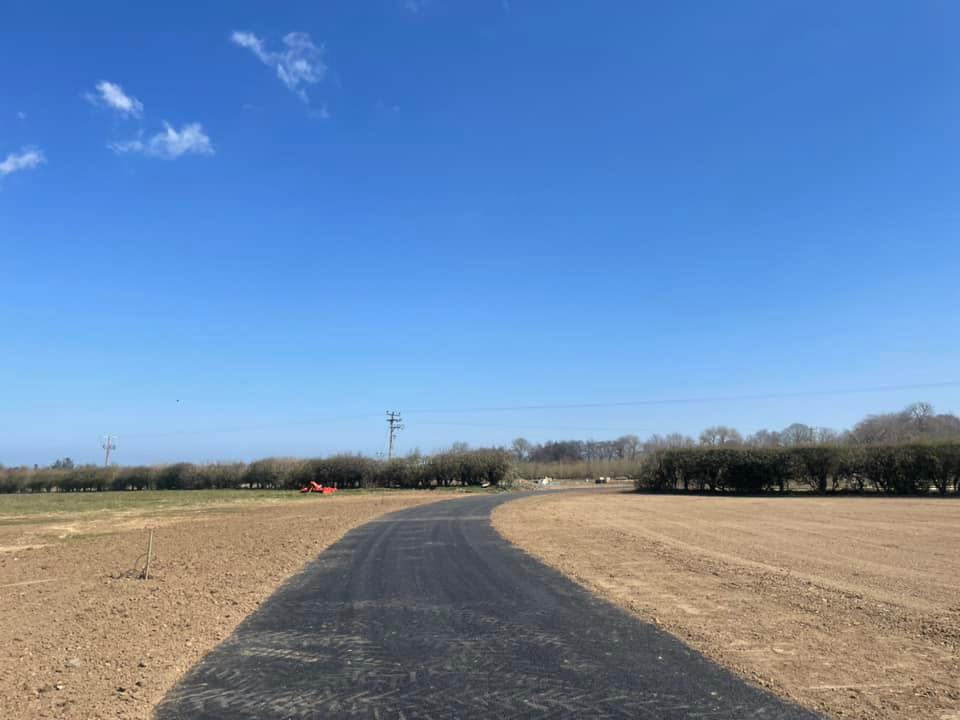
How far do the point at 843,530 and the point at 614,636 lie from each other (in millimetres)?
16535

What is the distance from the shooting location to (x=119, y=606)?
31.2 ft

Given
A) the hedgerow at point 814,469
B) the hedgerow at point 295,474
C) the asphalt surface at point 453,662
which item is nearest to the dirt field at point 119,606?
the asphalt surface at point 453,662

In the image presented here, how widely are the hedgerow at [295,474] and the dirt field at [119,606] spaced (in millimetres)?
42864

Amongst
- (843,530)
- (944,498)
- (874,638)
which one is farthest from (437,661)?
(944,498)

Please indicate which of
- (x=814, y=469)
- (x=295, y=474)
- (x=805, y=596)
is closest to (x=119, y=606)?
(x=805, y=596)

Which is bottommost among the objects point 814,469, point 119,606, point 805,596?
point 805,596

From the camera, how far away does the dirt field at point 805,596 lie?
5.82m

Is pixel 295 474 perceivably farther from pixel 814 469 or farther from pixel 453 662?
pixel 453 662

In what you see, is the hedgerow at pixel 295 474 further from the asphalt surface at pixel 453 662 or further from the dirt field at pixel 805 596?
the asphalt surface at pixel 453 662

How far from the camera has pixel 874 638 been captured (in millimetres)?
7273

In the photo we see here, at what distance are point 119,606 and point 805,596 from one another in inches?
413

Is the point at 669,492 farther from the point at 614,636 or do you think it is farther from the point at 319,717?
the point at 319,717

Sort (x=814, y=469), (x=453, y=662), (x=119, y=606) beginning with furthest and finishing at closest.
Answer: (x=814, y=469), (x=119, y=606), (x=453, y=662)

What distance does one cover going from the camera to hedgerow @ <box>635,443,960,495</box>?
137ft
